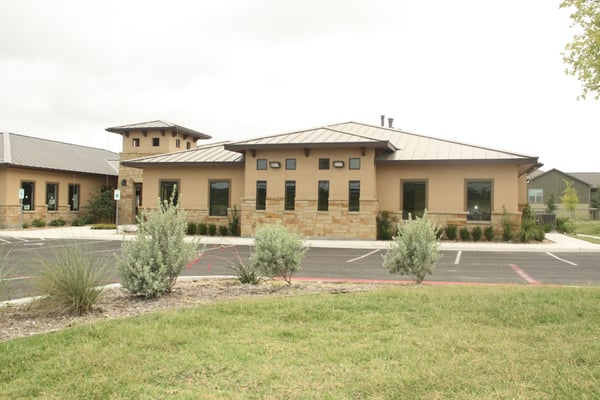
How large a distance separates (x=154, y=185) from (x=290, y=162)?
27.6 ft

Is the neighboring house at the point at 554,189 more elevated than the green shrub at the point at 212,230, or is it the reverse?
the neighboring house at the point at 554,189

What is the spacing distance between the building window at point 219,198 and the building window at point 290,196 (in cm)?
383

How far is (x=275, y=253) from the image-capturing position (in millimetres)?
8852

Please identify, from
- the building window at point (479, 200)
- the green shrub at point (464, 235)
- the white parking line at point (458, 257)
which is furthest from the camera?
the building window at point (479, 200)

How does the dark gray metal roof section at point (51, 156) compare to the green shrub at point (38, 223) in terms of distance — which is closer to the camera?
the dark gray metal roof section at point (51, 156)

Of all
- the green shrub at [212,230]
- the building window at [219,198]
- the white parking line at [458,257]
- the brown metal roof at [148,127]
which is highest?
the brown metal roof at [148,127]

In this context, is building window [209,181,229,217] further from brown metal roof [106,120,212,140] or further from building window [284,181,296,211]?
brown metal roof [106,120,212,140]

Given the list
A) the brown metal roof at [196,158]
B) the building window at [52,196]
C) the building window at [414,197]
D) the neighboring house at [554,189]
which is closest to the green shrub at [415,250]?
the building window at [414,197]

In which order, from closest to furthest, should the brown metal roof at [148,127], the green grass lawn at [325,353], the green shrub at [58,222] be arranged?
the green grass lawn at [325,353]
the green shrub at [58,222]
the brown metal roof at [148,127]

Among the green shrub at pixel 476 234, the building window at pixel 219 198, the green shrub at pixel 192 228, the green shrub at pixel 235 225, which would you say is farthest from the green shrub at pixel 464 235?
the green shrub at pixel 192 228

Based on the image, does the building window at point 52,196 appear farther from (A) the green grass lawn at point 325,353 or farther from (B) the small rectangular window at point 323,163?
(A) the green grass lawn at point 325,353

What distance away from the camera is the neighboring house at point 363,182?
2192cm

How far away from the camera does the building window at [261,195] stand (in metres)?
23.6

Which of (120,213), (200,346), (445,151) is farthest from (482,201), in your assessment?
(120,213)
